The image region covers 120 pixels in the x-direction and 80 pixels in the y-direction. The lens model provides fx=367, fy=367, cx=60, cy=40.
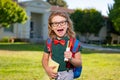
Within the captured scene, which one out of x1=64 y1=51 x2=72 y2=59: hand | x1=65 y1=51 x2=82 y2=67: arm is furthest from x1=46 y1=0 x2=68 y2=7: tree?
x1=64 y1=51 x2=72 y2=59: hand

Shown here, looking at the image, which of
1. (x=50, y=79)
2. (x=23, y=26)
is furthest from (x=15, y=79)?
(x=23, y=26)

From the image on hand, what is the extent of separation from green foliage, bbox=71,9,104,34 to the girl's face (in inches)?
1798

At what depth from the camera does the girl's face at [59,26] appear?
4277 millimetres

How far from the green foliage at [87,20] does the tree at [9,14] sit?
16559 mm

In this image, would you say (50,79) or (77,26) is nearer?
(50,79)

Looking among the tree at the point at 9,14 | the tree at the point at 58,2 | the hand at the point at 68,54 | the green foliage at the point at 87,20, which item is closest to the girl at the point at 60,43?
the hand at the point at 68,54

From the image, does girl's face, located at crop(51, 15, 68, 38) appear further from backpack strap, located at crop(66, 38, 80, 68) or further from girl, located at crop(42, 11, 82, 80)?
backpack strap, located at crop(66, 38, 80, 68)

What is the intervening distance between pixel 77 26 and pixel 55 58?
4663cm

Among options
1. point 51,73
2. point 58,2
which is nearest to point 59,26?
point 51,73

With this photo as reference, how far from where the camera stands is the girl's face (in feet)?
14.0

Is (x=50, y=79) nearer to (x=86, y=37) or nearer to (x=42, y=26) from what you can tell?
(x=42, y=26)

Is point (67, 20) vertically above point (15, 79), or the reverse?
point (67, 20)

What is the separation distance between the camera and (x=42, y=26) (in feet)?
153

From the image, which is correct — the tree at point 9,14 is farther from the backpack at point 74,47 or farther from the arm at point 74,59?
the arm at point 74,59
